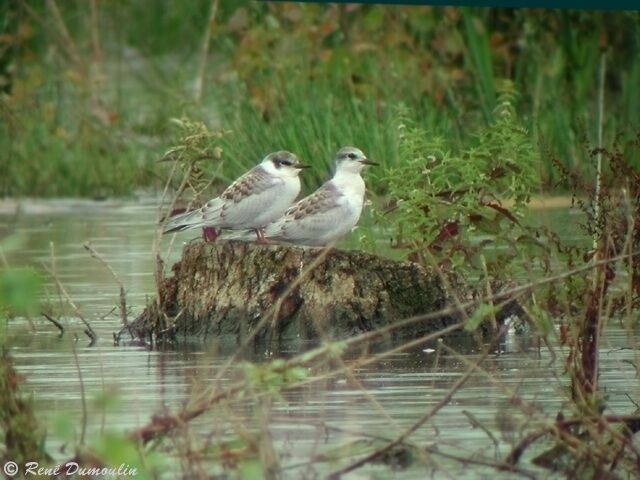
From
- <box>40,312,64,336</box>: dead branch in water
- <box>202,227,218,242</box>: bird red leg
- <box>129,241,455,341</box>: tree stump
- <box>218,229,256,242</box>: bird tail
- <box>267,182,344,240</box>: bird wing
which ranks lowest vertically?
<box>40,312,64,336</box>: dead branch in water

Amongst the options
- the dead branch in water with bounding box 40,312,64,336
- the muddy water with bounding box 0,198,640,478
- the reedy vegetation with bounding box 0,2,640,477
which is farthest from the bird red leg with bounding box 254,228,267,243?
the dead branch in water with bounding box 40,312,64,336

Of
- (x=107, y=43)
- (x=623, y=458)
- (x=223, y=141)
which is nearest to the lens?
(x=623, y=458)

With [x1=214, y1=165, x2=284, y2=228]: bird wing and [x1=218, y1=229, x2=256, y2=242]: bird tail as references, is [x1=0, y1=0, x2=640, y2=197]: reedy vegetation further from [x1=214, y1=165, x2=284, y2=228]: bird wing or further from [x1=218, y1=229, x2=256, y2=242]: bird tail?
[x1=214, y1=165, x2=284, y2=228]: bird wing

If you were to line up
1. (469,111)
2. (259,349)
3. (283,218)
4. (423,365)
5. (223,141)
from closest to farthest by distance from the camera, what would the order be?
(423,365), (259,349), (283,218), (223,141), (469,111)

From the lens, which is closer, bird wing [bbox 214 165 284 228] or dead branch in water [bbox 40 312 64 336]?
dead branch in water [bbox 40 312 64 336]

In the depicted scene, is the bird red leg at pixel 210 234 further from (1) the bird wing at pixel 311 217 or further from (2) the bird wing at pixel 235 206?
(1) the bird wing at pixel 311 217

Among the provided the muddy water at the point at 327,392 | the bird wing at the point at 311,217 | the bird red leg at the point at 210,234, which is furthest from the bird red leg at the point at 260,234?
the muddy water at the point at 327,392

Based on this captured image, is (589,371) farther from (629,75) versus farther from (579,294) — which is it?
(629,75)

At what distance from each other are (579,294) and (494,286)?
1172mm

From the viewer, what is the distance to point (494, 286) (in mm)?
11711

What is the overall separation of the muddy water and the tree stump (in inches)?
10.2

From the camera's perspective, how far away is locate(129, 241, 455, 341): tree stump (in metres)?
11.6

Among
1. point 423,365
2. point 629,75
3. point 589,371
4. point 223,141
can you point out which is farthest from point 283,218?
point 629,75

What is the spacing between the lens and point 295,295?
11.6m
